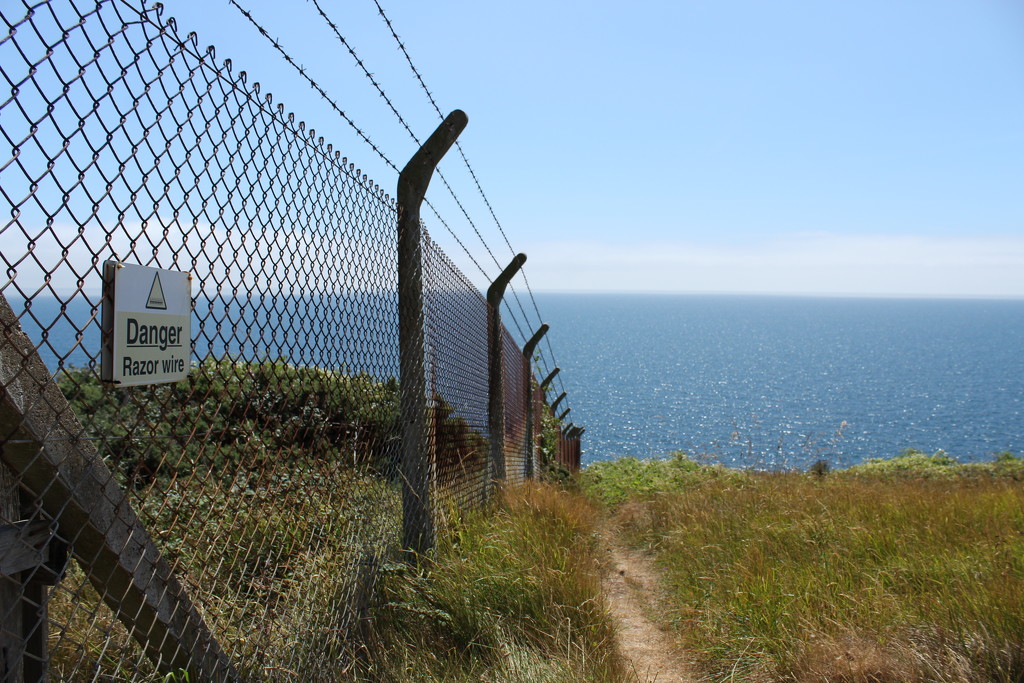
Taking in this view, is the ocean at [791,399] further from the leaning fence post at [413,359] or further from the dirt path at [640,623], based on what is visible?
the leaning fence post at [413,359]

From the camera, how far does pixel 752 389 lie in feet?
207

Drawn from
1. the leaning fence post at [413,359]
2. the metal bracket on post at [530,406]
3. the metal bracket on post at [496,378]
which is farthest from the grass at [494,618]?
the metal bracket on post at [530,406]

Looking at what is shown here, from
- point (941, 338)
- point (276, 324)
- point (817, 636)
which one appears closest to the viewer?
point (276, 324)

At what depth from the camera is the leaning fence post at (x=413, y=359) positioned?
3975mm

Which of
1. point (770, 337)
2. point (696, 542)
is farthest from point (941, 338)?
point (696, 542)

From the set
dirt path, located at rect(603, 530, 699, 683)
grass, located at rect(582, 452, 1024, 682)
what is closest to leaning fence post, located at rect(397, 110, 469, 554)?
dirt path, located at rect(603, 530, 699, 683)

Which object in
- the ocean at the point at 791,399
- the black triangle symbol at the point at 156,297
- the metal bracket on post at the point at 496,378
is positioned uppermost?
the black triangle symbol at the point at 156,297

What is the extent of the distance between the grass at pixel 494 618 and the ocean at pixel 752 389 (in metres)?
1.06

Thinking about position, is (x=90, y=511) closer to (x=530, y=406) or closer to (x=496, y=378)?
(x=496, y=378)

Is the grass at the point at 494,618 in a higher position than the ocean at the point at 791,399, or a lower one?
higher

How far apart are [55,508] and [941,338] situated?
164932mm

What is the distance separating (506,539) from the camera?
→ 4.31 meters

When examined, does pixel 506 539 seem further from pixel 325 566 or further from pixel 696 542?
pixel 696 542

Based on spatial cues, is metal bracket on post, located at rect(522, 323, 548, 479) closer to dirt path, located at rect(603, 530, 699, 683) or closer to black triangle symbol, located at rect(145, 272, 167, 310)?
dirt path, located at rect(603, 530, 699, 683)
